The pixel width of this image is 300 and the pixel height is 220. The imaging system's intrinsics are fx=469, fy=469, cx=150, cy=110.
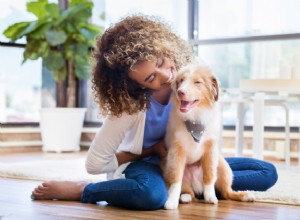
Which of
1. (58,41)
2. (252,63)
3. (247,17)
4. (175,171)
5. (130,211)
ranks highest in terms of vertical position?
(247,17)

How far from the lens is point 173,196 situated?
72.1 inches

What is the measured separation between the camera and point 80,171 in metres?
3.05

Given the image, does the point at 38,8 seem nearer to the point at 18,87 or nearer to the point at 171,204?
the point at 18,87

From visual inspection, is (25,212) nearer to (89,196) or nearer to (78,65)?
(89,196)

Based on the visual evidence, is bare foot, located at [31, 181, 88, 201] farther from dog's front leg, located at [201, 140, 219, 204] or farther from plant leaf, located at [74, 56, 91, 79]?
plant leaf, located at [74, 56, 91, 79]

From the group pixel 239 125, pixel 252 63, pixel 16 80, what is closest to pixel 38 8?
pixel 16 80

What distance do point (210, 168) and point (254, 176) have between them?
368mm

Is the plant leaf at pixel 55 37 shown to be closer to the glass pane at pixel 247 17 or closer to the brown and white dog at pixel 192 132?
the glass pane at pixel 247 17

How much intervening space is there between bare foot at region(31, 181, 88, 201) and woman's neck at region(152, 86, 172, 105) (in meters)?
0.49

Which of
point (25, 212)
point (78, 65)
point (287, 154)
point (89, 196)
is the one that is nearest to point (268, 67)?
point (287, 154)

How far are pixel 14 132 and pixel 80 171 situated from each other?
2.02 metres

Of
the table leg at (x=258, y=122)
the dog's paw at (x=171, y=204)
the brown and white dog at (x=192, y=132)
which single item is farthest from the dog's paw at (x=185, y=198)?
the table leg at (x=258, y=122)

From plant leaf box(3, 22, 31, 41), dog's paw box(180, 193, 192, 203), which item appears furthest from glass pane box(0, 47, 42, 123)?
dog's paw box(180, 193, 192, 203)

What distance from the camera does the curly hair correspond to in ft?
5.91
